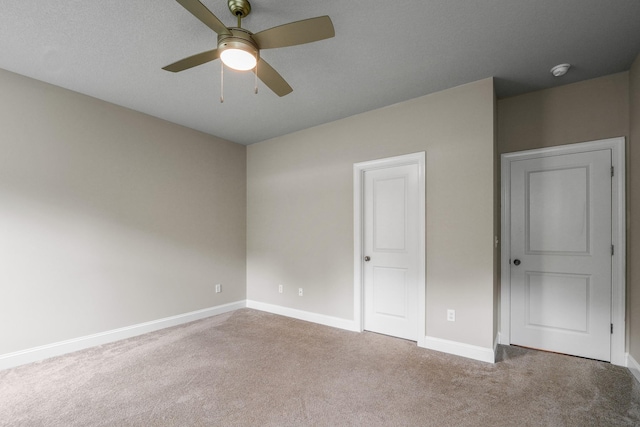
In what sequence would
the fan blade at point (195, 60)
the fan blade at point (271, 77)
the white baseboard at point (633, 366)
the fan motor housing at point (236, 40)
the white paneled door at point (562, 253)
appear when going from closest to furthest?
the fan motor housing at point (236, 40), the fan blade at point (195, 60), the fan blade at point (271, 77), the white baseboard at point (633, 366), the white paneled door at point (562, 253)

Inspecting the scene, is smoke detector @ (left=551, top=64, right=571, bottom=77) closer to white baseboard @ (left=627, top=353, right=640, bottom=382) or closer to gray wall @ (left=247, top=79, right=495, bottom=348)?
gray wall @ (left=247, top=79, right=495, bottom=348)

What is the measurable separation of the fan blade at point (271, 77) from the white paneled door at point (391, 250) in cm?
169

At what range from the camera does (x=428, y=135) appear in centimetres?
307

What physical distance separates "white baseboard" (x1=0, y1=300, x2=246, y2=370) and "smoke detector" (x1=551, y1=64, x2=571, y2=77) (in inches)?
185

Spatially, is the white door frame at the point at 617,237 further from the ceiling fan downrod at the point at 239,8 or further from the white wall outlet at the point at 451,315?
the ceiling fan downrod at the point at 239,8

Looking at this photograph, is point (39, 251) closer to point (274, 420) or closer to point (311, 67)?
point (274, 420)

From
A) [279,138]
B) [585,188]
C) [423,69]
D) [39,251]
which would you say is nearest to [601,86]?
[585,188]

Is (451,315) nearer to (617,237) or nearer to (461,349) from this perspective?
(461,349)

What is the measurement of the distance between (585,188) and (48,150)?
5191 mm

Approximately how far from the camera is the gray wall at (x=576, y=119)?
2545mm

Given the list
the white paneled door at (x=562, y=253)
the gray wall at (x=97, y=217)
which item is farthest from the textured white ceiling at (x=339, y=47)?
the white paneled door at (x=562, y=253)

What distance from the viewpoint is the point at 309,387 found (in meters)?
2.28

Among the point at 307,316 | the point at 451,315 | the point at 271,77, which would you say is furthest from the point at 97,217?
the point at 451,315

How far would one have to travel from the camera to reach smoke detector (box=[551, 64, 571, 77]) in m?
2.46
